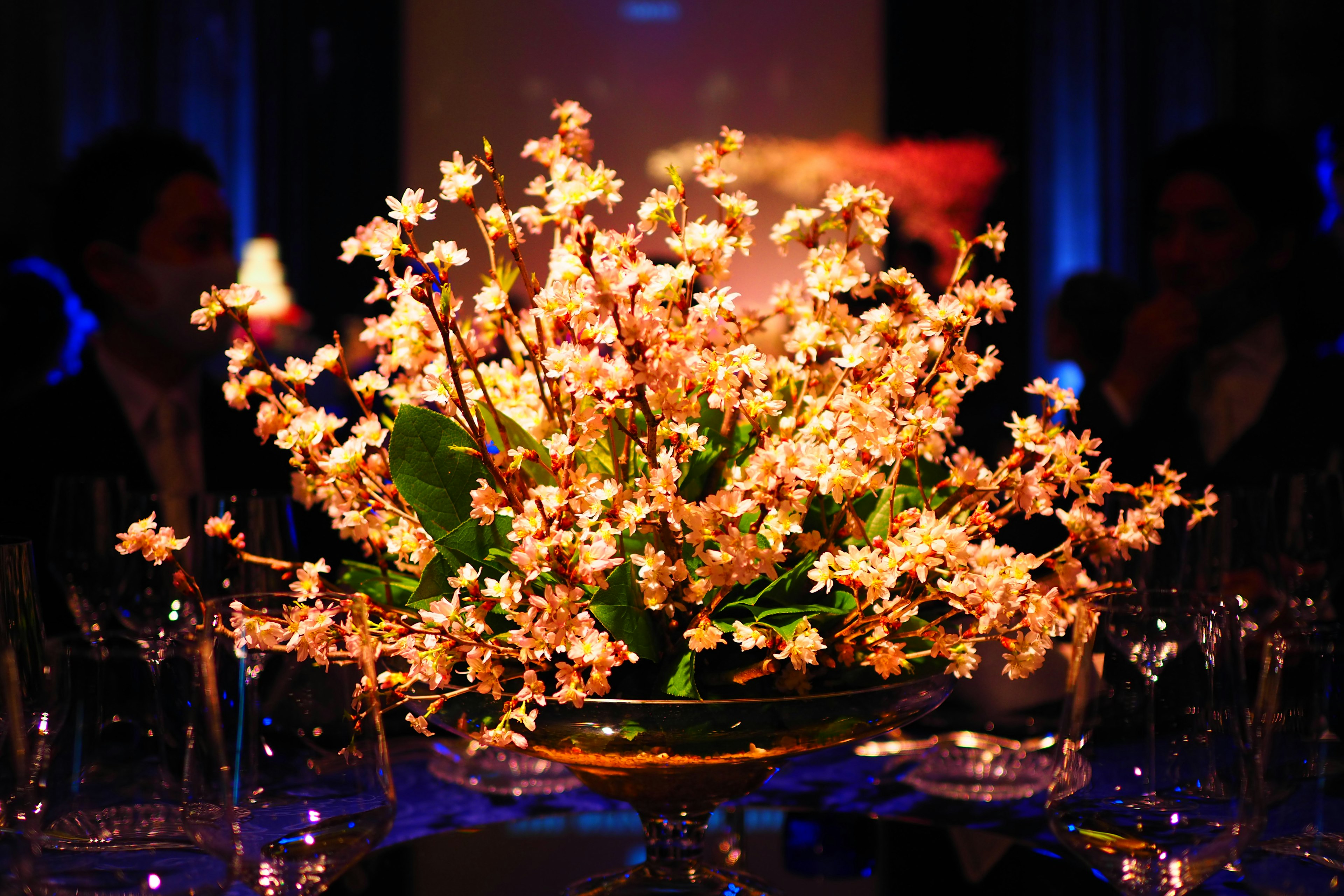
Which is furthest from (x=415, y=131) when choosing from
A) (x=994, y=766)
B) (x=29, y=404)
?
(x=994, y=766)

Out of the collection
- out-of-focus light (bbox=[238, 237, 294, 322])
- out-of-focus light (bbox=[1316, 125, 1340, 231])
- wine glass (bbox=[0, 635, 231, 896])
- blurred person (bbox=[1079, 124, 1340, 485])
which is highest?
out-of-focus light (bbox=[238, 237, 294, 322])

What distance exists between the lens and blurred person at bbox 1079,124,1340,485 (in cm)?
226

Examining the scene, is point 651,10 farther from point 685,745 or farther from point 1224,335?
point 685,745

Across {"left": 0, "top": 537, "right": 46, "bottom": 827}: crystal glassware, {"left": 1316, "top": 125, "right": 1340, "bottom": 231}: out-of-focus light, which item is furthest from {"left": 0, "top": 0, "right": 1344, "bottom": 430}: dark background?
{"left": 0, "top": 537, "right": 46, "bottom": 827}: crystal glassware

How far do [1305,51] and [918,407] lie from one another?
385 cm

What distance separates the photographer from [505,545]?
69 cm

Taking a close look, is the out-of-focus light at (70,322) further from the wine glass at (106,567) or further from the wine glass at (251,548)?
the wine glass at (251,548)

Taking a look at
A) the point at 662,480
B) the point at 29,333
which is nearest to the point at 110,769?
the point at 662,480

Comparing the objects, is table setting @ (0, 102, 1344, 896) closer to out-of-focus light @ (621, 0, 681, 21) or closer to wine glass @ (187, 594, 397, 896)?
wine glass @ (187, 594, 397, 896)

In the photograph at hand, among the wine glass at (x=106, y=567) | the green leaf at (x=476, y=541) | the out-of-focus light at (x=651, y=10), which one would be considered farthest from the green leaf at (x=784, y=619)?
the out-of-focus light at (x=651, y=10)

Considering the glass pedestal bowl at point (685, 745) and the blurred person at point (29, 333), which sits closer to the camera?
the glass pedestal bowl at point (685, 745)

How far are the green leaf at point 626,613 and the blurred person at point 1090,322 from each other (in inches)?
91.5

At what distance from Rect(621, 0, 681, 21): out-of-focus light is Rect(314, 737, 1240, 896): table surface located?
4550 millimetres

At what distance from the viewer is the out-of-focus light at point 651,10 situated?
16.8ft
